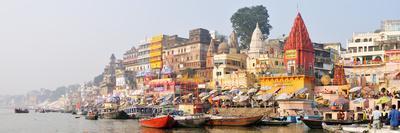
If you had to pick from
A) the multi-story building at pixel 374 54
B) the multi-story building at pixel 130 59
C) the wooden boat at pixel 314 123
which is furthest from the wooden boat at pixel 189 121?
the multi-story building at pixel 130 59

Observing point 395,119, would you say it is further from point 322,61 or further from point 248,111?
point 322,61

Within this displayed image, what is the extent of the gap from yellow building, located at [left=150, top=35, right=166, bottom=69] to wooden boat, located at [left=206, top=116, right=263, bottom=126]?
43355 mm

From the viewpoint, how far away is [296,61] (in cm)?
5022

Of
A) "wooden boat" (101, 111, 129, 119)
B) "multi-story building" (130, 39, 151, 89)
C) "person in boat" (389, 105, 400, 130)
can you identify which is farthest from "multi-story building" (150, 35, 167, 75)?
"person in boat" (389, 105, 400, 130)

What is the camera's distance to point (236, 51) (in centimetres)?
6694

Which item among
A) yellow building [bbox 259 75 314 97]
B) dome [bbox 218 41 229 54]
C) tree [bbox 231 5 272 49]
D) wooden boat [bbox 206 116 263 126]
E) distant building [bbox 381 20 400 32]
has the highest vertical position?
tree [bbox 231 5 272 49]

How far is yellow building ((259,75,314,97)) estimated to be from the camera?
46.6m

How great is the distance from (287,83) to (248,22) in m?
29.3

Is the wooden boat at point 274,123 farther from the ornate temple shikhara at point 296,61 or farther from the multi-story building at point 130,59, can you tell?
the multi-story building at point 130,59

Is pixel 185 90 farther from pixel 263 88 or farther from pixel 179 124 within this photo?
pixel 179 124

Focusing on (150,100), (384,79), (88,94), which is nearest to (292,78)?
(384,79)

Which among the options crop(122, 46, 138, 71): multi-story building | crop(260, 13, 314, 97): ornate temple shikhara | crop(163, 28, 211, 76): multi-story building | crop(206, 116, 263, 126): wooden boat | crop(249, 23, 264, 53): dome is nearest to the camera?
crop(206, 116, 263, 126): wooden boat

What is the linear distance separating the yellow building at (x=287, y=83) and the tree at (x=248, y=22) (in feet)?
87.6

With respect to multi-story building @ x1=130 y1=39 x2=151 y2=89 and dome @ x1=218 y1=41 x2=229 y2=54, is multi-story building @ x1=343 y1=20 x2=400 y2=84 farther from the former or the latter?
multi-story building @ x1=130 y1=39 x2=151 y2=89
